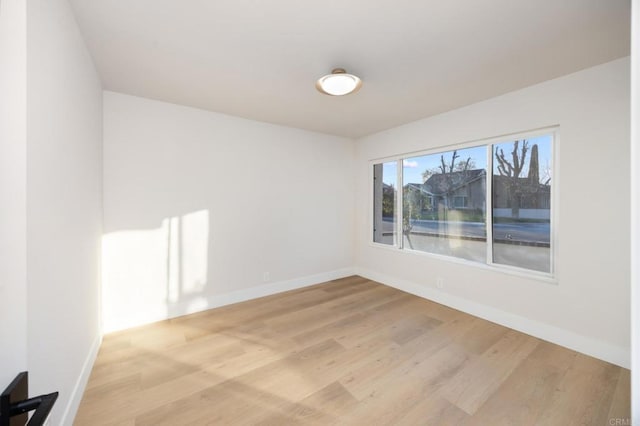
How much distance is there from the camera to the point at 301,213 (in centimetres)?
428

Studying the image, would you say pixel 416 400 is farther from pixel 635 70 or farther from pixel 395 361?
pixel 635 70

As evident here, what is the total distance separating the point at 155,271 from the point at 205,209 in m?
0.93

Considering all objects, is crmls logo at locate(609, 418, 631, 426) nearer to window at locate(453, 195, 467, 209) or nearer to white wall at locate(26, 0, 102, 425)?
window at locate(453, 195, 467, 209)

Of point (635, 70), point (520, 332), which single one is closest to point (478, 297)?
point (520, 332)

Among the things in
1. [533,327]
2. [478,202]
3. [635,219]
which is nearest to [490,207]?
[478,202]

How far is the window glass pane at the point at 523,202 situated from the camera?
8.92ft

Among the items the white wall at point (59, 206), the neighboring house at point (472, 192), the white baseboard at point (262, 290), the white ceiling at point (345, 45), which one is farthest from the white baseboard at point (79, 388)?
the neighboring house at point (472, 192)

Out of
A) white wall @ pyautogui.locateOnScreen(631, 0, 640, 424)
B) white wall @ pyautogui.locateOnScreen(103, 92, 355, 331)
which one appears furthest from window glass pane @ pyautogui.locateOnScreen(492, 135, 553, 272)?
white wall @ pyautogui.locateOnScreen(103, 92, 355, 331)

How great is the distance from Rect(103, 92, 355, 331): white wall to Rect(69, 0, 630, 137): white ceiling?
506mm

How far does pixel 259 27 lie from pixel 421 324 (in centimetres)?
325

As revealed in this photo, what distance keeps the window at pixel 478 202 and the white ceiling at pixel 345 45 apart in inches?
30.5

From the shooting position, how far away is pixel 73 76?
1737 mm

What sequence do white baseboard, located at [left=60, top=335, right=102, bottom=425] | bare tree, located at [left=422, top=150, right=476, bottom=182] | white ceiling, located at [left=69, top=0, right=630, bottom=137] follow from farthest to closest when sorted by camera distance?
bare tree, located at [left=422, top=150, right=476, bottom=182], white ceiling, located at [left=69, top=0, right=630, bottom=137], white baseboard, located at [left=60, top=335, right=102, bottom=425]

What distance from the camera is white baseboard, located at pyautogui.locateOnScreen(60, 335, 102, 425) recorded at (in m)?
1.56
